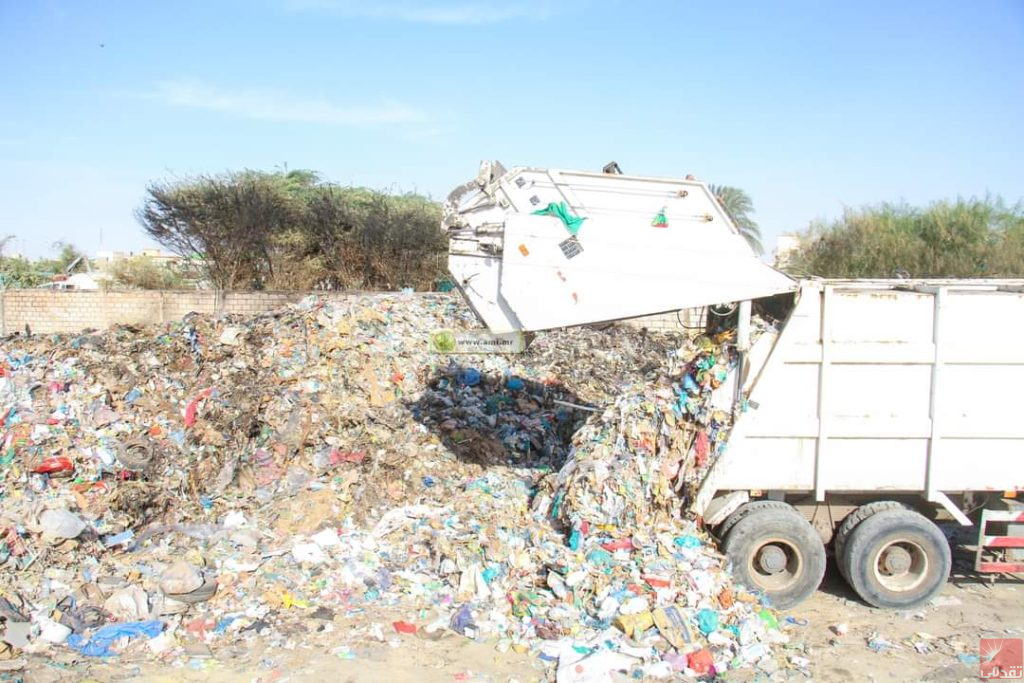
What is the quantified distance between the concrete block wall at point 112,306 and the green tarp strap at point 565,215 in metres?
8.85

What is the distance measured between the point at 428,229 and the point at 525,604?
505 inches

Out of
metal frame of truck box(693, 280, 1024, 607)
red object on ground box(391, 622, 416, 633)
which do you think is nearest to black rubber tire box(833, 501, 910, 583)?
metal frame of truck box(693, 280, 1024, 607)

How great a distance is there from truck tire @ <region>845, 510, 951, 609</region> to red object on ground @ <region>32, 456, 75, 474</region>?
618 centimetres

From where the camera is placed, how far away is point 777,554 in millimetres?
5160

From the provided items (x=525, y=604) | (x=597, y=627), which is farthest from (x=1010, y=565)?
(x=525, y=604)

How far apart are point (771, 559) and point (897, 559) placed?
929 mm

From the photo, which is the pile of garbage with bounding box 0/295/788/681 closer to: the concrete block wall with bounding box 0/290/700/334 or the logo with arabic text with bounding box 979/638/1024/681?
the logo with arabic text with bounding box 979/638/1024/681

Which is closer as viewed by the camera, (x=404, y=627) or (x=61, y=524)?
(x=404, y=627)

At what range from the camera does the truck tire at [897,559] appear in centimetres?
518

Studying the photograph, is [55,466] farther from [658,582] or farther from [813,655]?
[813,655]

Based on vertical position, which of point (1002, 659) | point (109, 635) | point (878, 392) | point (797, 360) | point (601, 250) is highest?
point (601, 250)

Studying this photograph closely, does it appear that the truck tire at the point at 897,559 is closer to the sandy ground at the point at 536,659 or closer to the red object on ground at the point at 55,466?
the sandy ground at the point at 536,659

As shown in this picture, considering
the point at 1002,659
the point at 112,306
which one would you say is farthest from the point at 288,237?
the point at 1002,659

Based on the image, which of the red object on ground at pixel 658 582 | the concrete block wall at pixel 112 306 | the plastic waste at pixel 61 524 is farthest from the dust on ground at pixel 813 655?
the concrete block wall at pixel 112 306
